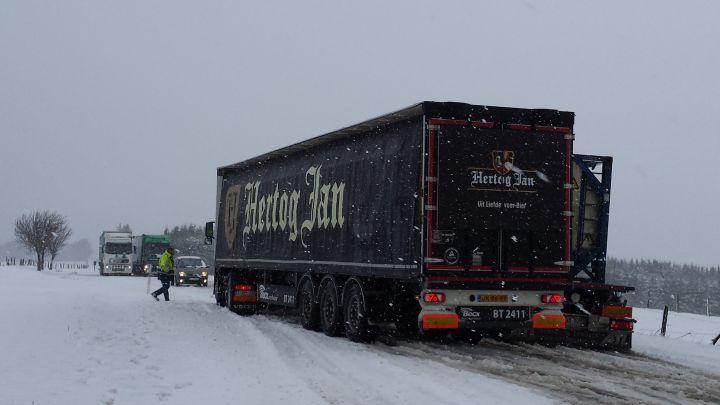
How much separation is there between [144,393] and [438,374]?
363cm

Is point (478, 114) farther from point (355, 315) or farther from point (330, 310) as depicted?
point (330, 310)

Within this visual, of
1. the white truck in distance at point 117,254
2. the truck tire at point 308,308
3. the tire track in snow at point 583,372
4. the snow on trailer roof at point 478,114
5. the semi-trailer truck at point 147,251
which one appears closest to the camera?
the tire track in snow at point 583,372

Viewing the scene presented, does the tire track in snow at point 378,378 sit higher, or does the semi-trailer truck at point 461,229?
the semi-trailer truck at point 461,229

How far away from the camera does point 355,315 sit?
555 inches

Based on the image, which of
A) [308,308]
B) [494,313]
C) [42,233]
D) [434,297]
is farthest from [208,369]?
[42,233]

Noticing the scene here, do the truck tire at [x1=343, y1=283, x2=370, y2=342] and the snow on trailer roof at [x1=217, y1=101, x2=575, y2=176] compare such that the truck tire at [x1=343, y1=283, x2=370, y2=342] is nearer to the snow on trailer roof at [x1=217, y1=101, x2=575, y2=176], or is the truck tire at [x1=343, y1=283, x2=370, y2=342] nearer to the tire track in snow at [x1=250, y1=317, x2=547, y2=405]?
the tire track in snow at [x1=250, y1=317, x2=547, y2=405]

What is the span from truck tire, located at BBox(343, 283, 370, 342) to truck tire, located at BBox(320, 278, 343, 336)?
33 cm

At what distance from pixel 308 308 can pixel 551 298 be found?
5.56 metres

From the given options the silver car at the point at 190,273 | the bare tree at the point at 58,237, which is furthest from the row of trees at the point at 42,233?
the silver car at the point at 190,273

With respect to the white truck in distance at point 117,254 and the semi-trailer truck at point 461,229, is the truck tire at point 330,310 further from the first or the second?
the white truck in distance at point 117,254

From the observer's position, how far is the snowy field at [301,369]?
28.1 feet

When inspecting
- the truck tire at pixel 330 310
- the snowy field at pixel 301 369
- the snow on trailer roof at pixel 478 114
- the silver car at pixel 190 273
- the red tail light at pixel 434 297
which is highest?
the snow on trailer roof at pixel 478 114

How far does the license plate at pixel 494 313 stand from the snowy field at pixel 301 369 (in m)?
0.58

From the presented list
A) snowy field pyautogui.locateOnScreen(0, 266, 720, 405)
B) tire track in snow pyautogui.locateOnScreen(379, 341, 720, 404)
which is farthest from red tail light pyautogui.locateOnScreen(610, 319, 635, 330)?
tire track in snow pyautogui.locateOnScreen(379, 341, 720, 404)
